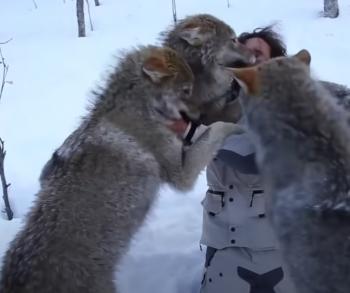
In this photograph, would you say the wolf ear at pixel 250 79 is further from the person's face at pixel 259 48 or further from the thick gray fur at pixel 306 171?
the person's face at pixel 259 48

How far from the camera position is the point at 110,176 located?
3082 millimetres

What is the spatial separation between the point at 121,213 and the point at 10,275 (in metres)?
0.59

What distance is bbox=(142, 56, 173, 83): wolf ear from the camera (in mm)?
3451

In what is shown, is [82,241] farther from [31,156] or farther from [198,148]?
[31,156]

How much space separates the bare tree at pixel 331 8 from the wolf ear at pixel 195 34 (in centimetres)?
1000

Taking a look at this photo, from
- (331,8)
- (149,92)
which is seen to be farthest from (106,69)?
(331,8)

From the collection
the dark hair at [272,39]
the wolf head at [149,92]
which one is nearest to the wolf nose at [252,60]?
the dark hair at [272,39]

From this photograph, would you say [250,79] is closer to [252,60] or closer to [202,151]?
[202,151]

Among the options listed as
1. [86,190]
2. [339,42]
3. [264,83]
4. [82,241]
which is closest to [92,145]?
[86,190]

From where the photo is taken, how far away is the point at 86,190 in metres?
3.01

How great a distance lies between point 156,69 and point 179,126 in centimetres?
35

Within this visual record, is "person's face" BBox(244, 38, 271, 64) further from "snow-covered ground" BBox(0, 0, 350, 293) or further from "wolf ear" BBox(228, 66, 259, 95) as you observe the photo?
"wolf ear" BBox(228, 66, 259, 95)


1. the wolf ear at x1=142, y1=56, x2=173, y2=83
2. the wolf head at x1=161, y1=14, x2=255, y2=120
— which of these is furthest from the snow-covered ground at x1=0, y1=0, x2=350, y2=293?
the wolf head at x1=161, y1=14, x2=255, y2=120

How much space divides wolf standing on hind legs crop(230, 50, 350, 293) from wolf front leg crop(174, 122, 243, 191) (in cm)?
93
